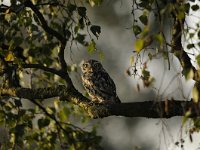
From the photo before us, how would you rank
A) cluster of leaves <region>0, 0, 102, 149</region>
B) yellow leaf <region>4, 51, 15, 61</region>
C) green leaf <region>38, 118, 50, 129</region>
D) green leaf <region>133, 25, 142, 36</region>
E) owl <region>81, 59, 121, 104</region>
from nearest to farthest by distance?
green leaf <region>133, 25, 142, 36</region>
cluster of leaves <region>0, 0, 102, 149</region>
green leaf <region>38, 118, 50, 129</region>
yellow leaf <region>4, 51, 15, 61</region>
owl <region>81, 59, 121, 104</region>

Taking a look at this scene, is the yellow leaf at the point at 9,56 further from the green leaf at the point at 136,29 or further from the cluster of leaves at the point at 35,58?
the green leaf at the point at 136,29

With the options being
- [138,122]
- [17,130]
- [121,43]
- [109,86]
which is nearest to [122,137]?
[138,122]

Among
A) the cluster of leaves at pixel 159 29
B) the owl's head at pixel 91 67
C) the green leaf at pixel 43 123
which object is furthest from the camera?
the owl's head at pixel 91 67

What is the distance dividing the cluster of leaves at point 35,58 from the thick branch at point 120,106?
0.82 ft

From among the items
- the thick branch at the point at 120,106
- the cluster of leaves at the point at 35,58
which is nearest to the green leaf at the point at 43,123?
the cluster of leaves at the point at 35,58

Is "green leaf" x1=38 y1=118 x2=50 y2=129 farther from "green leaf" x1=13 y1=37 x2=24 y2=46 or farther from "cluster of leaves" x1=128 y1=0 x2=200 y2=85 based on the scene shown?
"cluster of leaves" x1=128 y1=0 x2=200 y2=85

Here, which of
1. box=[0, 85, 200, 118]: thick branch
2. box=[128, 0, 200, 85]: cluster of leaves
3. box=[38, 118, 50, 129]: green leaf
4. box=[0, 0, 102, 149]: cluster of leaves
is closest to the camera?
box=[128, 0, 200, 85]: cluster of leaves

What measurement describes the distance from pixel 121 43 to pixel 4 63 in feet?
57.0

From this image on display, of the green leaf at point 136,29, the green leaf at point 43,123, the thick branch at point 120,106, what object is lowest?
the green leaf at point 43,123

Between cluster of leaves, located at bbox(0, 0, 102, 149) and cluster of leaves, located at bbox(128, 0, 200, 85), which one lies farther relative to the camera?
cluster of leaves, located at bbox(0, 0, 102, 149)

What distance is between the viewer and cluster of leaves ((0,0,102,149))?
5.88 meters

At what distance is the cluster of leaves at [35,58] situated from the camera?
588 cm

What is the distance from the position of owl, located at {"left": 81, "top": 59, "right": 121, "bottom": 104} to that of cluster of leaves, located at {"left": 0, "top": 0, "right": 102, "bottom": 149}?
0.22 metres

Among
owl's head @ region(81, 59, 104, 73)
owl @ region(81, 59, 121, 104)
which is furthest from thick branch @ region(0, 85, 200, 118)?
owl's head @ region(81, 59, 104, 73)
